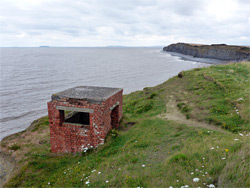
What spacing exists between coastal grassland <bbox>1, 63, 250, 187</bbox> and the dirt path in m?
0.36

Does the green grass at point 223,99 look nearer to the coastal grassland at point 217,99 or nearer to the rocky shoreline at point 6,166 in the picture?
the coastal grassland at point 217,99

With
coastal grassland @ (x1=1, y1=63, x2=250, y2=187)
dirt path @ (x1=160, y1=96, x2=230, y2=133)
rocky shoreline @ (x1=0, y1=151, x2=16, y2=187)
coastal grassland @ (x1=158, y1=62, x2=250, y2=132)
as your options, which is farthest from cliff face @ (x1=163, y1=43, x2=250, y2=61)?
rocky shoreline @ (x1=0, y1=151, x2=16, y2=187)

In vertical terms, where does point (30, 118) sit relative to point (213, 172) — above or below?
below

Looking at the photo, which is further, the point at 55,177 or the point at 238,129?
the point at 238,129

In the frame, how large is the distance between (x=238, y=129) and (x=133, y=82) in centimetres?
3223

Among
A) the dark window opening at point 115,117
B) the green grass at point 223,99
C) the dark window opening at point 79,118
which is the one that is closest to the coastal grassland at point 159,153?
the green grass at point 223,99

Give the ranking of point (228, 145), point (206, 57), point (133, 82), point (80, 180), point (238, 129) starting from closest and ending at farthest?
point (228, 145) < point (80, 180) < point (238, 129) < point (133, 82) < point (206, 57)

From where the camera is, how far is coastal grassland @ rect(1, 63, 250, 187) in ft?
16.5

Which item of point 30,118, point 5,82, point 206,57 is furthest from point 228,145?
A: point 206,57

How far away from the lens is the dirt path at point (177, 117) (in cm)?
953

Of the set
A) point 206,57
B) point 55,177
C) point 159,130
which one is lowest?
point 55,177

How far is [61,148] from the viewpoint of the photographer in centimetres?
999

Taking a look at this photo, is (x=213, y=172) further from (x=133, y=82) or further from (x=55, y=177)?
(x=133, y=82)

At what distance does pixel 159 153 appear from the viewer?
736 cm
